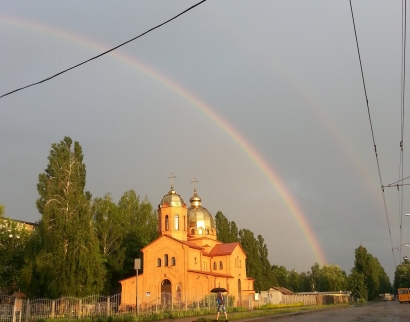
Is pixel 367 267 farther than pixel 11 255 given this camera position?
Yes

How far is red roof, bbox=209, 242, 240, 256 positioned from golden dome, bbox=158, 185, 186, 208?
25.8 ft

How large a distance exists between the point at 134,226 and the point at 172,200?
496 inches

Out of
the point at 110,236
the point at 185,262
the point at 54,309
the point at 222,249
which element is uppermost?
the point at 110,236

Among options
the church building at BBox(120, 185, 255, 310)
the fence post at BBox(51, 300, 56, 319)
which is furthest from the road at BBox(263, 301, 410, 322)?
the fence post at BBox(51, 300, 56, 319)

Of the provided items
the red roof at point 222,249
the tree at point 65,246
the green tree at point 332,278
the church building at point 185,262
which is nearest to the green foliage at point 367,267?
the green tree at point 332,278

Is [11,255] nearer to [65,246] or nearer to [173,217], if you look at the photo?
[65,246]

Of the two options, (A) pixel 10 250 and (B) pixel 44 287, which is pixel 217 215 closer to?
(A) pixel 10 250

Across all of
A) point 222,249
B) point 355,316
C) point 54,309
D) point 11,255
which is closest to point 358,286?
point 222,249

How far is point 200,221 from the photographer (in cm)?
5972

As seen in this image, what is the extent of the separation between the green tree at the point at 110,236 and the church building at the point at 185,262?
6.52m

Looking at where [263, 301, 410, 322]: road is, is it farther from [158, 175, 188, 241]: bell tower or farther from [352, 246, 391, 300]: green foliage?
[352, 246, 391, 300]: green foliage

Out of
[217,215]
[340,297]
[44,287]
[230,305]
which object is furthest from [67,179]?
[340,297]

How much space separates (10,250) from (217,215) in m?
34.0

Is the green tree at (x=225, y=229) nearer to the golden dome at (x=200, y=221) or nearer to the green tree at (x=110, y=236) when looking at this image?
the golden dome at (x=200, y=221)
